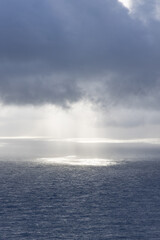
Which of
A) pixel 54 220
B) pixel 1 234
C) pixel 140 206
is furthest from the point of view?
pixel 140 206

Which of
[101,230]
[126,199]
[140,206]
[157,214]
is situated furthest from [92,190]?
[101,230]

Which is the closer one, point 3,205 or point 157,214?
point 157,214

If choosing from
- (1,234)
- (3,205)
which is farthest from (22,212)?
(1,234)

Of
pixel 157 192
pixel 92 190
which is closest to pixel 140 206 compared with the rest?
pixel 157 192

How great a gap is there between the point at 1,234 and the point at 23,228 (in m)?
7.73

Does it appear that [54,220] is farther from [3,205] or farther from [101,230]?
[3,205]

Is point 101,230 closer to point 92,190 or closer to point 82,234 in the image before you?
point 82,234

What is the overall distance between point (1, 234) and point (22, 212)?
23866mm

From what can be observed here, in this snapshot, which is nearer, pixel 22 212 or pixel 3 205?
pixel 22 212

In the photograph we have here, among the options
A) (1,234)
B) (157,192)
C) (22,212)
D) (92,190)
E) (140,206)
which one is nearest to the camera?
(1,234)

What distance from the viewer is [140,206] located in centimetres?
13838

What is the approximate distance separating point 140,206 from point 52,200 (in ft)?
126

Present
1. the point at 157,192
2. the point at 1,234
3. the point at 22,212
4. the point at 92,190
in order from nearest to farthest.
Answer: the point at 1,234, the point at 22,212, the point at 157,192, the point at 92,190

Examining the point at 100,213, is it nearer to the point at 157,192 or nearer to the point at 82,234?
the point at 82,234
